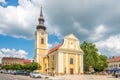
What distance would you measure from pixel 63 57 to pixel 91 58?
34.7ft

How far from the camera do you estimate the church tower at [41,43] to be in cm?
6962

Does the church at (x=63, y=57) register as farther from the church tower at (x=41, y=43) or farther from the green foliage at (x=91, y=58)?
the green foliage at (x=91, y=58)

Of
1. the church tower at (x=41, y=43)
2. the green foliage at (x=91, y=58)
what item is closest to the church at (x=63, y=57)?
the church tower at (x=41, y=43)

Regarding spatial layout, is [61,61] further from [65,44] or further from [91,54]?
[91,54]

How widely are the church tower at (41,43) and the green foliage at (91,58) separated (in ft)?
45.3

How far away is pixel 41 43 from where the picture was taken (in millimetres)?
71000

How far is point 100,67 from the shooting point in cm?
6206

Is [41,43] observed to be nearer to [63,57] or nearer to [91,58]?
[63,57]

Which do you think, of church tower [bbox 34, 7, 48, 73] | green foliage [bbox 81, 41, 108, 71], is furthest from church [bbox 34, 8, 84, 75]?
green foliage [bbox 81, 41, 108, 71]

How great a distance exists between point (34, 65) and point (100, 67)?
20.9 m

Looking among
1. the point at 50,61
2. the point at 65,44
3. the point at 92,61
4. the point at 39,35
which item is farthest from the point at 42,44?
the point at 92,61

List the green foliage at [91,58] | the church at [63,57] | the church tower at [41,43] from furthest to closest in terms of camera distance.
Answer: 1. the church tower at [41,43]
2. the green foliage at [91,58]
3. the church at [63,57]

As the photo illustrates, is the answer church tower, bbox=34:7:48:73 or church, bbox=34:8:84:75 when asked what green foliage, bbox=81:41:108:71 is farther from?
church tower, bbox=34:7:48:73

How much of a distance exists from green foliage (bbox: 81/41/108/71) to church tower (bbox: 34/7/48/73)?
13818 mm
